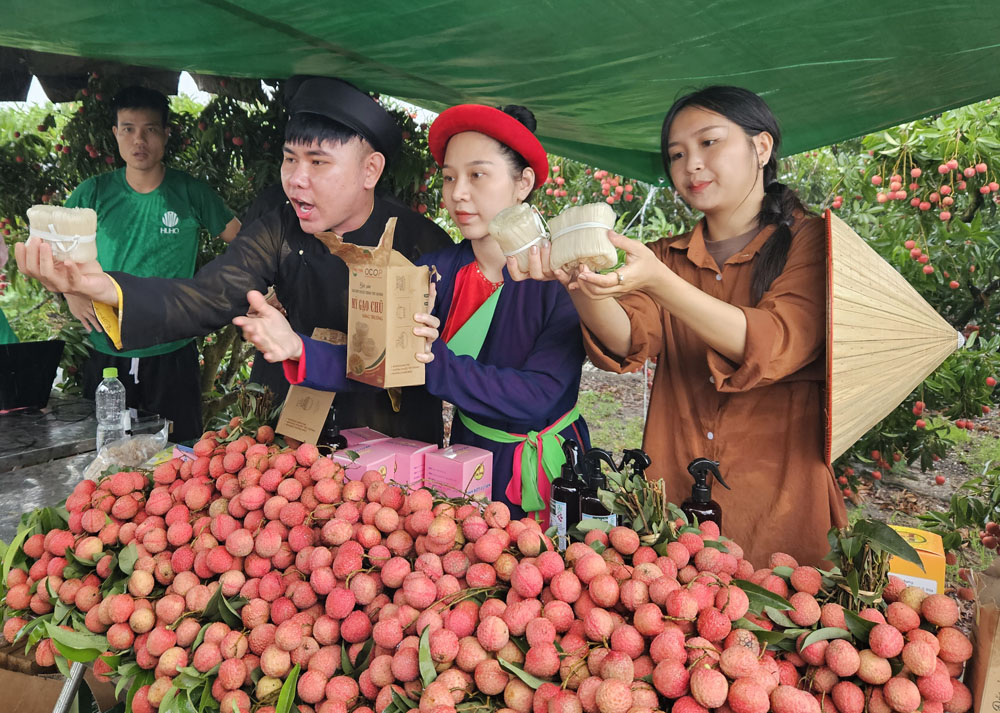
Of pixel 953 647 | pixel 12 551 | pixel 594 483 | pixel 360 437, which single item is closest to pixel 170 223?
pixel 360 437

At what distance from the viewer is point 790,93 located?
2.45 metres

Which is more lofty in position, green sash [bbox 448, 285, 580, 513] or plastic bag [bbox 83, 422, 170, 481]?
green sash [bbox 448, 285, 580, 513]

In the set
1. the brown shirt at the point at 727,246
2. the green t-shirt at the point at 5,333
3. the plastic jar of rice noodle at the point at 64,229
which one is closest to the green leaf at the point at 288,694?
the plastic jar of rice noodle at the point at 64,229

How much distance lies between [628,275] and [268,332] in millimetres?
885

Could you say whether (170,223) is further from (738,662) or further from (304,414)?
(738,662)

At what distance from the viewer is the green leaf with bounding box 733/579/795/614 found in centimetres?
95

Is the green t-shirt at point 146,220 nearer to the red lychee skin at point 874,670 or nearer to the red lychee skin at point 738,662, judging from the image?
the red lychee skin at point 738,662

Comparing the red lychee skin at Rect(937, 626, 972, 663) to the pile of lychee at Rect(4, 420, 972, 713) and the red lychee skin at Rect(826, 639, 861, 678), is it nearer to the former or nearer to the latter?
the pile of lychee at Rect(4, 420, 972, 713)

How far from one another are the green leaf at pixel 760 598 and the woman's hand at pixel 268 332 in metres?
1.15

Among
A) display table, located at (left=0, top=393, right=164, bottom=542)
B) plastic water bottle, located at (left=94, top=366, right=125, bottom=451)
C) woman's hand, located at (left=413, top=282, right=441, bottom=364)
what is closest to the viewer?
woman's hand, located at (left=413, top=282, right=441, bottom=364)

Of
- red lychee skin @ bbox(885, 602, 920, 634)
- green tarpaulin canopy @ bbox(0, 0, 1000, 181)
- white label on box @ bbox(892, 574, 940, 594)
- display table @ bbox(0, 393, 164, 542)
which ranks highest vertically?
green tarpaulin canopy @ bbox(0, 0, 1000, 181)

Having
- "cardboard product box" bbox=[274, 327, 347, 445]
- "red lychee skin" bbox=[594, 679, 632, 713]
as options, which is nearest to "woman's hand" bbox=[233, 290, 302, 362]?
"cardboard product box" bbox=[274, 327, 347, 445]

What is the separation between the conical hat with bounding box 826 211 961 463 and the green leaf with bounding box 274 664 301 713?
113cm

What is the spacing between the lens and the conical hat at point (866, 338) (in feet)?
4.44
